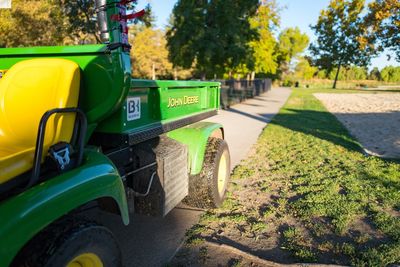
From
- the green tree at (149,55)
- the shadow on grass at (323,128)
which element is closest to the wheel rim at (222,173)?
the shadow on grass at (323,128)

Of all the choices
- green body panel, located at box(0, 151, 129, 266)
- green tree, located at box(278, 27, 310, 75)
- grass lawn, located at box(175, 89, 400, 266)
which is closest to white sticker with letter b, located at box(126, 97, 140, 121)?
green body panel, located at box(0, 151, 129, 266)

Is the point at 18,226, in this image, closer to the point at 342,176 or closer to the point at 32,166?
the point at 32,166

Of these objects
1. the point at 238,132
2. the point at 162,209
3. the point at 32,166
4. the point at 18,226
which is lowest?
the point at 238,132

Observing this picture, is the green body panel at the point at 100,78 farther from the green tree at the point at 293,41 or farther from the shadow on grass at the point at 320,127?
the green tree at the point at 293,41

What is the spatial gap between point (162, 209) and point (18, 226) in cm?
159

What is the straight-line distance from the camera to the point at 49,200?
5.90ft

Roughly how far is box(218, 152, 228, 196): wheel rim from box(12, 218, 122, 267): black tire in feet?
8.49

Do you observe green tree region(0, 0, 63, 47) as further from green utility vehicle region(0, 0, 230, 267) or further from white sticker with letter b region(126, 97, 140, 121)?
white sticker with letter b region(126, 97, 140, 121)

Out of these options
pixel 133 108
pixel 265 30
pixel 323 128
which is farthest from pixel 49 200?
pixel 265 30

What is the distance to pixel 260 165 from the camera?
658cm

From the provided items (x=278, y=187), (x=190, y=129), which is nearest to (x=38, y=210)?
(x=190, y=129)

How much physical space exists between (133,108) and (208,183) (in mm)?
1558

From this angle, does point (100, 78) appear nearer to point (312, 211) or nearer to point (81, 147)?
point (81, 147)

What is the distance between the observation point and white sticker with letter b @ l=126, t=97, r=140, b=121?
2.79 m
